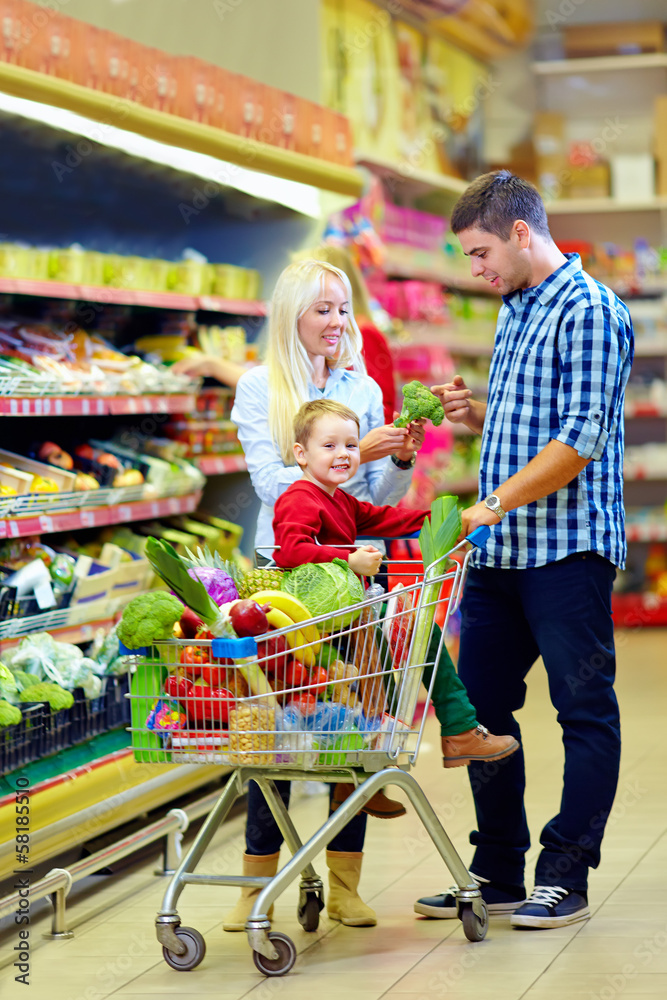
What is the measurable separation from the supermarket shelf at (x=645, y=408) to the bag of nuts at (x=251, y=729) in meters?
6.13

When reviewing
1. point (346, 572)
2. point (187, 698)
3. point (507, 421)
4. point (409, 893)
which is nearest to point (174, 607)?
point (187, 698)

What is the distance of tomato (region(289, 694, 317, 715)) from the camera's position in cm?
259

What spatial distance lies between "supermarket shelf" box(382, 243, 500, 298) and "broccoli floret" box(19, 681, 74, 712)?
3237 mm

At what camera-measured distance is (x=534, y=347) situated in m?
3.00

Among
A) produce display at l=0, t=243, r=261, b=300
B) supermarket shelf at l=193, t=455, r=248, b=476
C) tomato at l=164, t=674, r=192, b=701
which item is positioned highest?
produce display at l=0, t=243, r=261, b=300

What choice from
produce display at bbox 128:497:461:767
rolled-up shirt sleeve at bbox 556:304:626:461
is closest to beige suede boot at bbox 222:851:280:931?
produce display at bbox 128:497:461:767

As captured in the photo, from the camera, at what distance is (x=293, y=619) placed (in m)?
2.63

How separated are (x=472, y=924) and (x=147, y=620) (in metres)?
1.06

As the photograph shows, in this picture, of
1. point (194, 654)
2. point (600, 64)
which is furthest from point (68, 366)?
point (600, 64)

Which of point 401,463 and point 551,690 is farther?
point 401,463

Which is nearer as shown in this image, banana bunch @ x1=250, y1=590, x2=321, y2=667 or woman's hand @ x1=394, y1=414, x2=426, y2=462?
banana bunch @ x1=250, y1=590, x2=321, y2=667

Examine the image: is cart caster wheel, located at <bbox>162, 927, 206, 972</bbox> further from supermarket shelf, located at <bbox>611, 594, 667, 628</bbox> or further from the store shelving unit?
the store shelving unit

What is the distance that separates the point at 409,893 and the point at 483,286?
5095mm

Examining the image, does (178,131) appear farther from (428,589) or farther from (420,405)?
(428,589)
